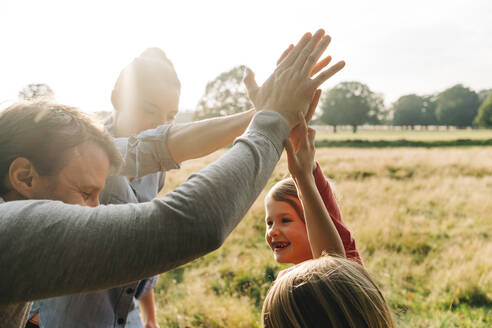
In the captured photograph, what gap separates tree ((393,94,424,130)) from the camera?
7925cm

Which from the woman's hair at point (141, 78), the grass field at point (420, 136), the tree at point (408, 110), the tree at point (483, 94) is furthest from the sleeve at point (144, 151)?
the tree at point (483, 94)

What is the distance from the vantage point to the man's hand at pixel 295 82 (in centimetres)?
105

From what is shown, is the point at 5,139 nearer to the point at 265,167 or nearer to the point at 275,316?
the point at 265,167

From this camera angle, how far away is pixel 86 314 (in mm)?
1562

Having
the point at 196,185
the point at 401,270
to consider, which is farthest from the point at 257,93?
the point at 401,270

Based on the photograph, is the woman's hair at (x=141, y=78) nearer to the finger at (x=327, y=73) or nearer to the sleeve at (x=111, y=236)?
the finger at (x=327, y=73)

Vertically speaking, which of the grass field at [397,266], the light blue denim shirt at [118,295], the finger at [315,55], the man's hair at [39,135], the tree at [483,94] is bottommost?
the grass field at [397,266]

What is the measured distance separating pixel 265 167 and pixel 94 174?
2.02 ft

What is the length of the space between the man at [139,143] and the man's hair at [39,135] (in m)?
0.62

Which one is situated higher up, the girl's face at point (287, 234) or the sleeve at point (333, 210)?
the sleeve at point (333, 210)

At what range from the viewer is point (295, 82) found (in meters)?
1.07

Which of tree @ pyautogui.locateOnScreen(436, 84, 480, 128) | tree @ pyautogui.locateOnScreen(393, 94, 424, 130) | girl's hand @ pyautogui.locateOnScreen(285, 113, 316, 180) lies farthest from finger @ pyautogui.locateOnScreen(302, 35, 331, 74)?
tree @ pyautogui.locateOnScreen(393, 94, 424, 130)

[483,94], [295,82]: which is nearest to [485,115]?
[483,94]

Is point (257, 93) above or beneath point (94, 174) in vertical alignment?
above
